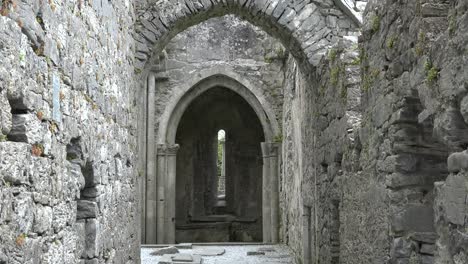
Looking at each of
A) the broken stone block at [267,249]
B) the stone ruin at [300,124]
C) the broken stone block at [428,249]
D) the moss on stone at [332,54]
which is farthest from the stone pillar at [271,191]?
the broken stone block at [428,249]

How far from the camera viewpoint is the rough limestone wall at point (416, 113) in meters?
2.53

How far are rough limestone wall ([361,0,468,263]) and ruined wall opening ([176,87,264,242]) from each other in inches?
539

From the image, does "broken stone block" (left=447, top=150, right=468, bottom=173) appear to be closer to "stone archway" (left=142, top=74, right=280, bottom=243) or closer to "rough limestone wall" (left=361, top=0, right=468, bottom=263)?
"rough limestone wall" (left=361, top=0, right=468, bottom=263)

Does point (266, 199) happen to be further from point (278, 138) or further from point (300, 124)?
point (300, 124)

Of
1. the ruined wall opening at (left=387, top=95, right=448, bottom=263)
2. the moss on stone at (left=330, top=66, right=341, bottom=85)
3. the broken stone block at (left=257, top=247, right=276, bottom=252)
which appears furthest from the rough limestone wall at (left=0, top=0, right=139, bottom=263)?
the broken stone block at (left=257, top=247, right=276, bottom=252)

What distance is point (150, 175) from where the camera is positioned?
13906mm

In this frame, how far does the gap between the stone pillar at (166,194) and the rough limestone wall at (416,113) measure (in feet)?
32.6

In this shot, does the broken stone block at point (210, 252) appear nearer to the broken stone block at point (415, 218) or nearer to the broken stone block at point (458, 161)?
the broken stone block at point (415, 218)

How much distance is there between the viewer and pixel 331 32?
7.53 m

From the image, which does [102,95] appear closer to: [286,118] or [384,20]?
[384,20]

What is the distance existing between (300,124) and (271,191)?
5.00 meters

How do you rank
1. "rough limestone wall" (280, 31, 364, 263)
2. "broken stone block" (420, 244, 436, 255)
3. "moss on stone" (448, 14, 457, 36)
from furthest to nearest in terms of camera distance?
1. "rough limestone wall" (280, 31, 364, 263)
2. "broken stone block" (420, 244, 436, 255)
3. "moss on stone" (448, 14, 457, 36)

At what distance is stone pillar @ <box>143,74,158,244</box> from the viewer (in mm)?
13641

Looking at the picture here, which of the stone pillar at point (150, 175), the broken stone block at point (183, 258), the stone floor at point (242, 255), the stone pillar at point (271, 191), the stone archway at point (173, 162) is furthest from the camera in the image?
the stone pillar at point (271, 191)
